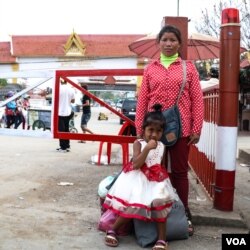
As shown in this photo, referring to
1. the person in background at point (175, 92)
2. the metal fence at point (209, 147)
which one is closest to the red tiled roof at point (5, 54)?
the metal fence at point (209, 147)

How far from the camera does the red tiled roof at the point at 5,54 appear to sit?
3866 centimetres

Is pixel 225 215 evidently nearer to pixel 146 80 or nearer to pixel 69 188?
pixel 146 80

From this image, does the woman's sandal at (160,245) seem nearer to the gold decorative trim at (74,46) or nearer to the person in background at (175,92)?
the person in background at (175,92)

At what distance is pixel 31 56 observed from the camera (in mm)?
38562

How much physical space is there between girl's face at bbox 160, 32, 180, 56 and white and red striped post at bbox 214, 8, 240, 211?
622mm

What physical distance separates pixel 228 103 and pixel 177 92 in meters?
0.66

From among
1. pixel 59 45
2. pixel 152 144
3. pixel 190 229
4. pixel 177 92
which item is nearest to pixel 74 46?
pixel 59 45

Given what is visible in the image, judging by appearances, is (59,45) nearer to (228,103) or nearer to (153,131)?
(228,103)

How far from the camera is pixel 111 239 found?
10.8 ft

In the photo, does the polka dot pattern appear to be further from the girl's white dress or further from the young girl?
the girl's white dress

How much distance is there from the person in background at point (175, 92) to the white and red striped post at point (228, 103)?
0.47 meters

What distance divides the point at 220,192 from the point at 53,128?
87.4 inches

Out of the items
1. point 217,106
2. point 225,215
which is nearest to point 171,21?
point 217,106

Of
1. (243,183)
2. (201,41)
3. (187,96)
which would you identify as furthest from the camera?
(201,41)
